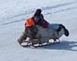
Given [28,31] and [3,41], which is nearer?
[28,31]

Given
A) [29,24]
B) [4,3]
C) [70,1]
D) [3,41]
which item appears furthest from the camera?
[4,3]

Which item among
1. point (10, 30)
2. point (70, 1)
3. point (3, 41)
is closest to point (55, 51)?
point (3, 41)

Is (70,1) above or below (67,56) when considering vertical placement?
above

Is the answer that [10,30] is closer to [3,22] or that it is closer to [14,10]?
[3,22]

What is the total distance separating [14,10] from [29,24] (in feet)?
25.9

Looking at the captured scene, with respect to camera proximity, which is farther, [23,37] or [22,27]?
[22,27]

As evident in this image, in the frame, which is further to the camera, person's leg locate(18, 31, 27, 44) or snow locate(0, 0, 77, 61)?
person's leg locate(18, 31, 27, 44)

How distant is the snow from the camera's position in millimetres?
11297

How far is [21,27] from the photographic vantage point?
1556cm

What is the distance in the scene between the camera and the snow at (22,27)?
37.1ft

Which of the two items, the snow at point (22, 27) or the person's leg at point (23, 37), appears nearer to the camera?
the snow at point (22, 27)

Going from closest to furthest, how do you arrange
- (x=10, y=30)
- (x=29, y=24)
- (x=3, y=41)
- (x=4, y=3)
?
(x=29, y=24) → (x=3, y=41) → (x=10, y=30) → (x=4, y=3)

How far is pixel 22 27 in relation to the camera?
1553 cm

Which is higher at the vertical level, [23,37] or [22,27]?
[22,27]
